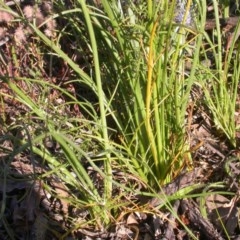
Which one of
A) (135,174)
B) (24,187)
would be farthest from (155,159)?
(24,187)

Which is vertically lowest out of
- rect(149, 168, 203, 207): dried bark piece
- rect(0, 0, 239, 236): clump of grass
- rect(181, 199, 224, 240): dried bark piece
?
rect(181, 199, 224, 240): dried bark piece

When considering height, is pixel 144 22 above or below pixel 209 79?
Answer: above

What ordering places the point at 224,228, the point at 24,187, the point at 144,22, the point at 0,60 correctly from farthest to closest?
the point at 0,60 → the point at 24,187 → the point at 144,22 → the point at 224,228

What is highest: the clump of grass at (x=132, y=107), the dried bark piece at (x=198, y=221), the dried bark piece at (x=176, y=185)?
the clump of grass at (x=132, y=107)

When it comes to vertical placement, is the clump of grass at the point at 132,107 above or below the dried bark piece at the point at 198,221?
above

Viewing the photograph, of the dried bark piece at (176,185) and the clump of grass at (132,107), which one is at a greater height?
the clump of grass at (132,107)

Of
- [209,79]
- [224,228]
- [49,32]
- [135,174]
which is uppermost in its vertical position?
[49,32]

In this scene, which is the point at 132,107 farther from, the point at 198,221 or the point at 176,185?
the point at 198,221

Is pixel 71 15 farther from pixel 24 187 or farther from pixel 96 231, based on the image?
pixel 96 231

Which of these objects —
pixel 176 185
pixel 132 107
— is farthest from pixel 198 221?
pixel 132 107

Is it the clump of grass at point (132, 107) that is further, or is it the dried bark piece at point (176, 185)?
the dried bark piece at point (176, 185)

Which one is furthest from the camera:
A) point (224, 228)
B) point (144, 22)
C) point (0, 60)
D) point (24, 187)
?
point (0, 60)
